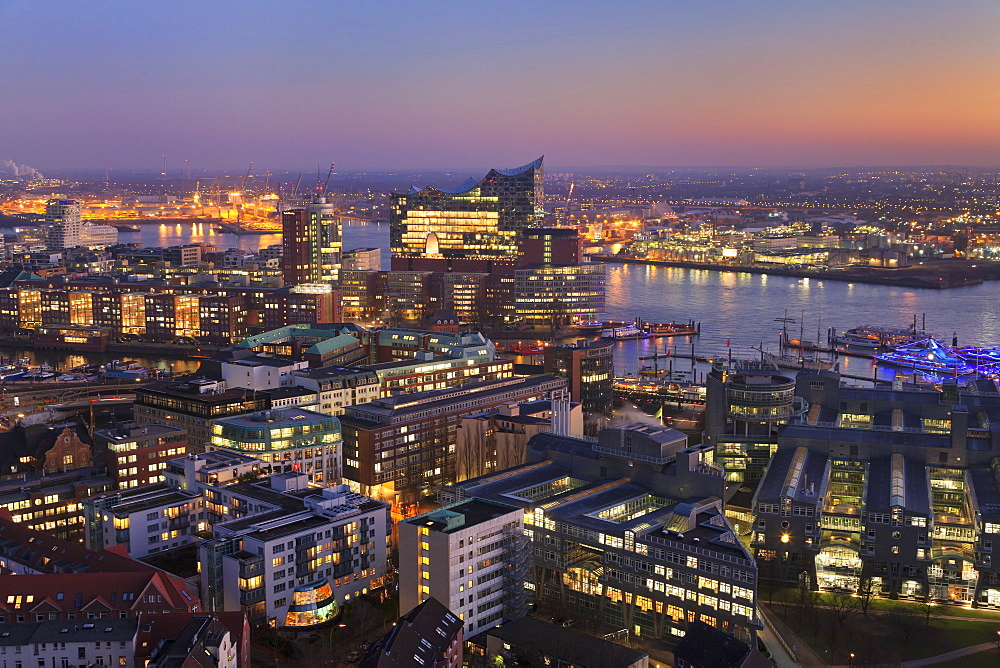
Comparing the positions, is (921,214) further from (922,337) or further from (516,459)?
(516,459)

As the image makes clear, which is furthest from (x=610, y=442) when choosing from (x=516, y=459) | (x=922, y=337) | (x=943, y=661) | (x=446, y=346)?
(x=922, y=337)

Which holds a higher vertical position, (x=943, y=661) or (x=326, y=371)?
(x=326, y=371)

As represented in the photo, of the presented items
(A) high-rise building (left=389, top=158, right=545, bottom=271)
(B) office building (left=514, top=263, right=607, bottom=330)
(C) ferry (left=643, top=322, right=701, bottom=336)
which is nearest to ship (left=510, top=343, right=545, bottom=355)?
(B) office building (left=514, top=263, right=607, bottom=330)

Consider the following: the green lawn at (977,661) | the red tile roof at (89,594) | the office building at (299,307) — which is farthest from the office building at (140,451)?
the office building at (299,307)

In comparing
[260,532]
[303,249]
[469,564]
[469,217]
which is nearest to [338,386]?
[260,532]

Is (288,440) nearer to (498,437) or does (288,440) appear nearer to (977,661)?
(498,437)
